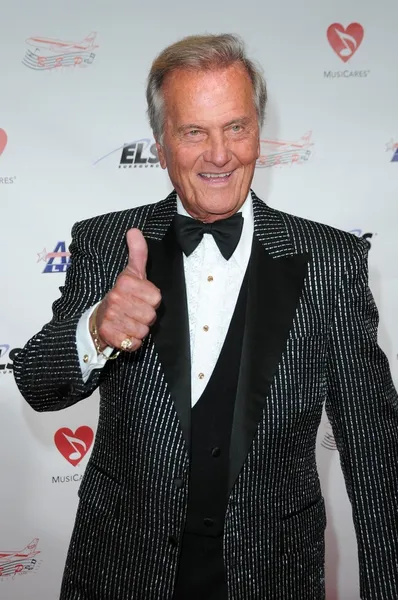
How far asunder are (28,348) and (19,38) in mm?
1876

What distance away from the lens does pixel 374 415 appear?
1679 mm

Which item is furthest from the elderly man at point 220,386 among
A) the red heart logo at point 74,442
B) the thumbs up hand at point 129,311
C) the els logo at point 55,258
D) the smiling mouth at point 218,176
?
the red heart logo at point 74,442

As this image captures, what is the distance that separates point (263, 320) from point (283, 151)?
1762 millimetres

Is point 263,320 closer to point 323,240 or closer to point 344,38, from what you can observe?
point 323,240

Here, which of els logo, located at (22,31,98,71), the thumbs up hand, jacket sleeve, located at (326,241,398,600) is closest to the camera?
the thumbs up hand

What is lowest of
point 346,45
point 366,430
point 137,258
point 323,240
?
point 366,430

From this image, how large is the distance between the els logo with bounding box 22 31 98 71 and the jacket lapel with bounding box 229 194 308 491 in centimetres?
164

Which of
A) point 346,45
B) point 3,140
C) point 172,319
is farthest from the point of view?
point 346,45

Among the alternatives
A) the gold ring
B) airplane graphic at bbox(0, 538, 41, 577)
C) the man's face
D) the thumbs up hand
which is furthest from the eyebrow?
airplane graphic at bbox(0, 538, 41, 577)

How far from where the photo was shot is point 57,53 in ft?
10.2

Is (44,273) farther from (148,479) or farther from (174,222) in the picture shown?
(148,479)

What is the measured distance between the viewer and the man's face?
1.69 m

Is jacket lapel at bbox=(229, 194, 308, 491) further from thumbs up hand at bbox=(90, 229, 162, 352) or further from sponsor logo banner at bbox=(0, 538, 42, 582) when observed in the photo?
sponsor logo banner at bbox=(0, 538, 42, 582)

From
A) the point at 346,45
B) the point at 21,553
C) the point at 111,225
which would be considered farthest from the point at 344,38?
the point at 21,553
